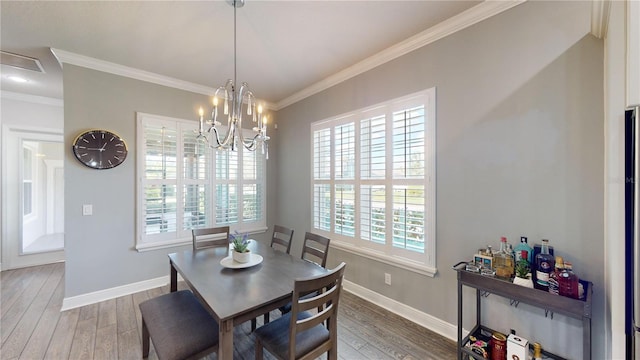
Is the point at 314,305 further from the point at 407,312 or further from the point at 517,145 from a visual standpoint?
the point at 517,145

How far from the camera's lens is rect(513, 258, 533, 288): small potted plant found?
1.53 metres

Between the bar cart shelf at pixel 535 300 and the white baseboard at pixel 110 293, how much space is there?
3533 millimetres

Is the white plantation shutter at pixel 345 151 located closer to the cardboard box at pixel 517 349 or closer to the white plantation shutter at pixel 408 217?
the white plantation shutter at pixel 408 217

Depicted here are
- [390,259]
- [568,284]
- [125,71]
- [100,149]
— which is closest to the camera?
[568,284]

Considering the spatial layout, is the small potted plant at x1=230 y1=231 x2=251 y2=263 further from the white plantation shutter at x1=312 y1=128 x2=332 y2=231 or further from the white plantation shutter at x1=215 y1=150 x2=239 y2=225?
the white plantation shutter at x1=215 y1=150 x2=239 y2=225

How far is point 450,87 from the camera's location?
215 centimetres

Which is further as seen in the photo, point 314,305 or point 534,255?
point 534,255

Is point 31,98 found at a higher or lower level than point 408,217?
higher

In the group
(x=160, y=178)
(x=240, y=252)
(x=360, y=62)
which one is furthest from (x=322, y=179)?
(x=160, y=178)

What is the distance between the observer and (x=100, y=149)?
2848 millimetres

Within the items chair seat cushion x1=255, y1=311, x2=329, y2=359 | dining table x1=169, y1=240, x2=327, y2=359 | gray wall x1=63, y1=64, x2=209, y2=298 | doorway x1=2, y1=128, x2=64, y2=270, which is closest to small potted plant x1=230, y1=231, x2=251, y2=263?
dining table x1=169, y1=240, x2=327, y2=359

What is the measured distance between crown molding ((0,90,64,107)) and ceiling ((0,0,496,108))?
89 centimetres

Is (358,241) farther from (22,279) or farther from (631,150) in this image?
(22,279)

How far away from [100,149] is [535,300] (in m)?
4.27
